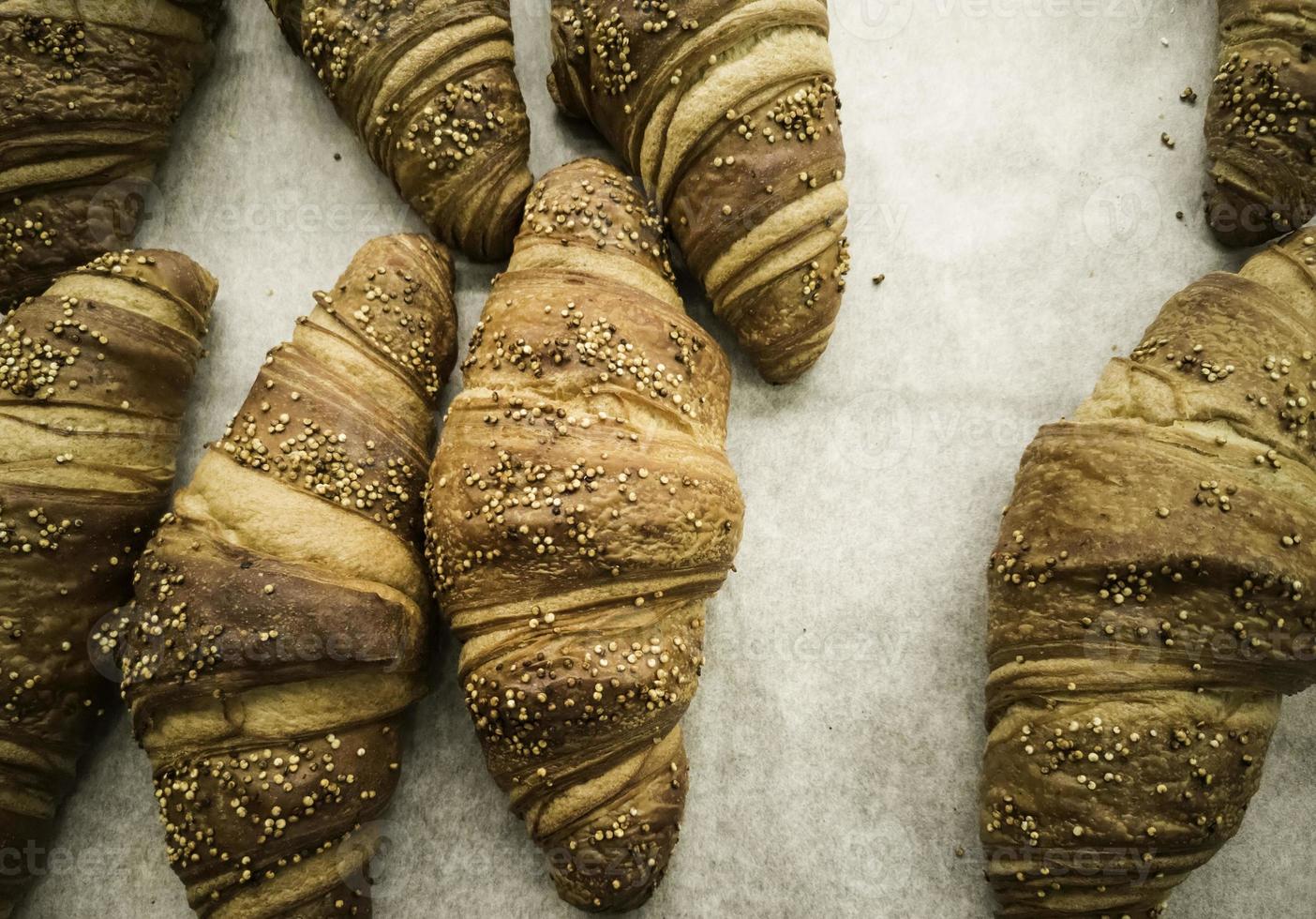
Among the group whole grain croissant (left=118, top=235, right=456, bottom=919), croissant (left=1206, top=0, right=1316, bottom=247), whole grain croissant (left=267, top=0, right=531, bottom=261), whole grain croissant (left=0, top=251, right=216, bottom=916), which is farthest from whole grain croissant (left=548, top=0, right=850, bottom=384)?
whole grain croissant (left=0, top=251, right=216, bottom=916)

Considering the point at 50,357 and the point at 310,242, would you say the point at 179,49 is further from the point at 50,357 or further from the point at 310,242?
the point at 50,357

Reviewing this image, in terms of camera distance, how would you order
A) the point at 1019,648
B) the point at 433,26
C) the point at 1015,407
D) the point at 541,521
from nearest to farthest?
1. the point at 541,521
2. the point at 1019,648
3. the point at 433,26
4. the point at 1015,407

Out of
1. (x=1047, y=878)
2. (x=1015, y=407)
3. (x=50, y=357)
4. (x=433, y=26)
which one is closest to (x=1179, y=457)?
(x=1015, y=407)

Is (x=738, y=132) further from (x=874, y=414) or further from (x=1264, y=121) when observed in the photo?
(x=1264, y=121)

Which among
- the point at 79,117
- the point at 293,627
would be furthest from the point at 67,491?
the point at 79,117

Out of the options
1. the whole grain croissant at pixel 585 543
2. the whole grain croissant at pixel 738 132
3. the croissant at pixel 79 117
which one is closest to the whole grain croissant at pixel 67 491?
the croissant at pixel 79 117

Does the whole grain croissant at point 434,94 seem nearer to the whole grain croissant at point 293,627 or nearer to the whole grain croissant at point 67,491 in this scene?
the whole grain croissant at point 293,627
